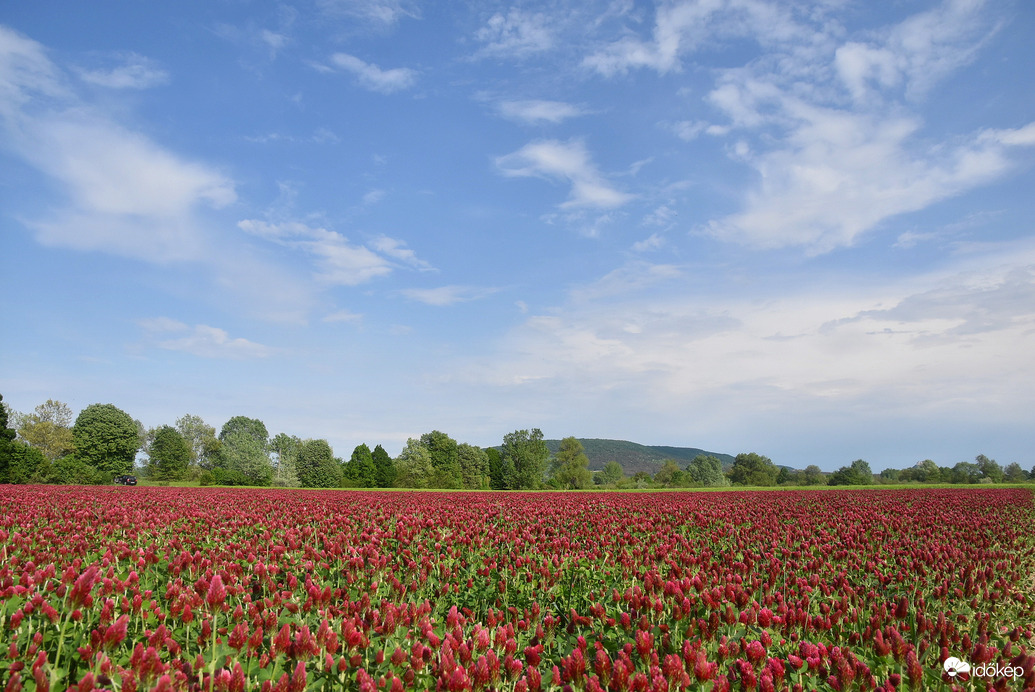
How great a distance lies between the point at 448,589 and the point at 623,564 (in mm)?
2782

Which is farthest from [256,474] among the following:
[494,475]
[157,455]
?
[494,475]

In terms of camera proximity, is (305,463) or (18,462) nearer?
(18,462)

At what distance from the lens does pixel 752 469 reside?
11975cm

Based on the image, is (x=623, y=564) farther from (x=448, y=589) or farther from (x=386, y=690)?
(x=386, y=690)

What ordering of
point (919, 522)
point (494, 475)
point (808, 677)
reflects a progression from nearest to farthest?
1. point (808, 677)
2. point (919, 522)
3. point (494, 475)

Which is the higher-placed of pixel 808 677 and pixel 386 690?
pixel 386 690

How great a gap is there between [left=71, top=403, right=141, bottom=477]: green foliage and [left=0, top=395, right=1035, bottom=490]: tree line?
138 mm

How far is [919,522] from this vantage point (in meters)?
14.6

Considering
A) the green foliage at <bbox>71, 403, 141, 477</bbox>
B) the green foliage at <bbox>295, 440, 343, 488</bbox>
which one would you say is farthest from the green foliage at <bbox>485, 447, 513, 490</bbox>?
the green foliage at <bbox>71, 403, 141, 477</bbox>

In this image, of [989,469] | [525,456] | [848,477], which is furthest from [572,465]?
[989,469]

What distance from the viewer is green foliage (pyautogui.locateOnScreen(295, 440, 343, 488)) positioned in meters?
87.2

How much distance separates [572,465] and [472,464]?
19.1m

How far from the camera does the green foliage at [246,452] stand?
90312mm

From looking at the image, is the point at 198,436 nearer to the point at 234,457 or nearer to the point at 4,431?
the point at 234,457
